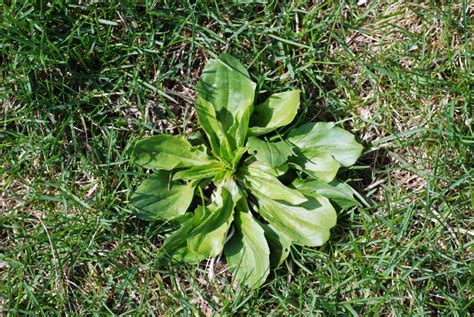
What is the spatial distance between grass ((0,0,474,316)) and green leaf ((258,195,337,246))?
0.09 m

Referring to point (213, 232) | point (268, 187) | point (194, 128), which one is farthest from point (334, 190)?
point (194, 128)

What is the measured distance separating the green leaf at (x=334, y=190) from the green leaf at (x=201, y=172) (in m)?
0.29

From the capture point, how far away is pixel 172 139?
2738 mm

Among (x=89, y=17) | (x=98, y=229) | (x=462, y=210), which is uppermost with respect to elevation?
(x=89, y=17)

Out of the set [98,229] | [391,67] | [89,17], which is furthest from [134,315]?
[391,67]

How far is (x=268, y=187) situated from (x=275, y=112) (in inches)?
10.2

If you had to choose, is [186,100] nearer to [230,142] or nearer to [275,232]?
[230,142]

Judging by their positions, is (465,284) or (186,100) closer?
(465,284)

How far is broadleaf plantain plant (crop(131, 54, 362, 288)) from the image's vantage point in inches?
106

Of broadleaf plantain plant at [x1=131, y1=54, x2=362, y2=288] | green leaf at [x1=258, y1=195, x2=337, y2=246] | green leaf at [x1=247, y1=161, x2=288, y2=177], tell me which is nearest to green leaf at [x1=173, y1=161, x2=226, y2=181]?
broadleaf plantain plant at [x1=131, y1=54, x2=362, y2=288]

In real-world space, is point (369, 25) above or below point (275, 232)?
above

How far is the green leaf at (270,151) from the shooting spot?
2.61 metres

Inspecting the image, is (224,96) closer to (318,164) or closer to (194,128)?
(194,128)

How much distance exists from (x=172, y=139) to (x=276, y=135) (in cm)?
36
